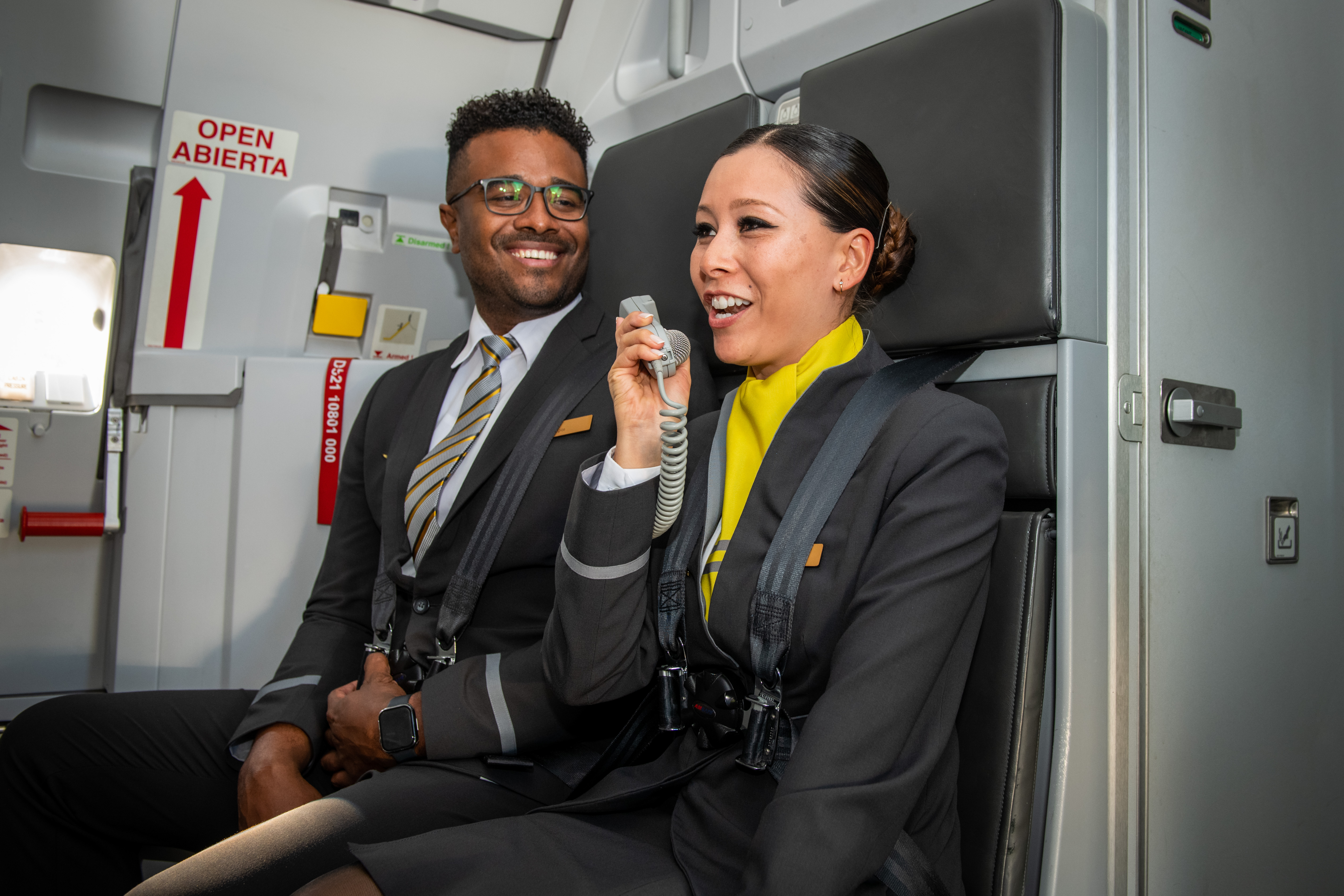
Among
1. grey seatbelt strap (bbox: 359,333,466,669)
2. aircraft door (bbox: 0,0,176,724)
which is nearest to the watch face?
grey seatbelt strap (bbox: 359,333,466,669)

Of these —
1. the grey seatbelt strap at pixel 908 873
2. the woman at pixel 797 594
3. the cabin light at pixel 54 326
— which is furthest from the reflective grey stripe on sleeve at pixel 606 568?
the cabin light at pixel 54 326

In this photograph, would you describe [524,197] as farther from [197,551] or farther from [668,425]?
[197,551]

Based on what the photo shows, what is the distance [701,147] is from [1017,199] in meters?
0.85

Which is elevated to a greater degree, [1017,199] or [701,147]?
[701,147]

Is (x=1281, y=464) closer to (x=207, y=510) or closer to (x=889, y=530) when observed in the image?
(x=889, y=530)

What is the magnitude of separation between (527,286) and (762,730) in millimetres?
1279

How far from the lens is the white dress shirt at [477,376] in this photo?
1.96m

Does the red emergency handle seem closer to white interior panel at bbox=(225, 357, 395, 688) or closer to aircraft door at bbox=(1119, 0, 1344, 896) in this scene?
white interior panel at bbox=(225, 357, 395, 688)

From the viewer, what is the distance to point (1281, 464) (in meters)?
1.71

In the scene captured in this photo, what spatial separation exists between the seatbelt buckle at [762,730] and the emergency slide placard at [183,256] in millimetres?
2059

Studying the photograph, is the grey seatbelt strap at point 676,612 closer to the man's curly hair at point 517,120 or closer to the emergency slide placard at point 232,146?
the man's curly hair at point 517,120

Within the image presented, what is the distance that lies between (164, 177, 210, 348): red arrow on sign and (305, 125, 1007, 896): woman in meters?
1.67

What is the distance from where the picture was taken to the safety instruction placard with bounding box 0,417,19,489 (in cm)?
241

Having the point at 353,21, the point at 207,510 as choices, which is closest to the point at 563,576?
the point at 207,510
